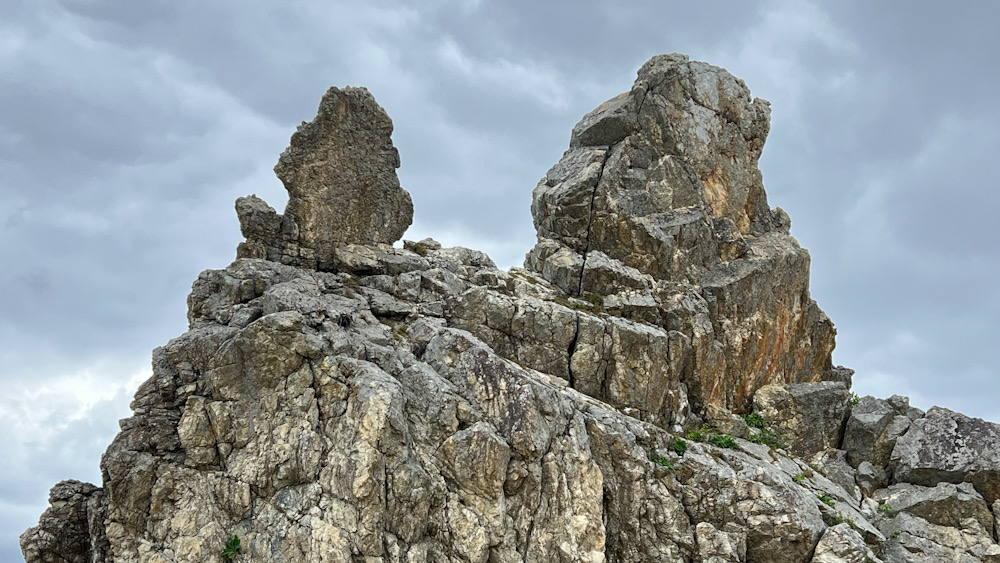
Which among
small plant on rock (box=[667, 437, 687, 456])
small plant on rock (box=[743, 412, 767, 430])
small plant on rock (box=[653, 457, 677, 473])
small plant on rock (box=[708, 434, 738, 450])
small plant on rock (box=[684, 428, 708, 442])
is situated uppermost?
small plant on rock (box=[743, 412, 767, 430])

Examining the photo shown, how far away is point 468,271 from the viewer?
1572 inches

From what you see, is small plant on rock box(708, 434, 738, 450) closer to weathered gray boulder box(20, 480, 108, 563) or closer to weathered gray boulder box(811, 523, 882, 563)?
weathered gray boulder box(811, 523, 882, 563)

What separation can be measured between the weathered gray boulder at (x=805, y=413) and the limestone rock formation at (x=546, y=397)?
5.6 inches

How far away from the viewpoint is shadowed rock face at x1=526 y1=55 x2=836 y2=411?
134 ft

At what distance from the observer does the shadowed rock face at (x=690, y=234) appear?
41.0 meters

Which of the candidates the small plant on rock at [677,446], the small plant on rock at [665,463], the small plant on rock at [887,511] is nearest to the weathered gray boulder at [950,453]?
the small plant on rock at [887,511]

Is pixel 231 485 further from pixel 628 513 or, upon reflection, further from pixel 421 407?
pixel 628 513

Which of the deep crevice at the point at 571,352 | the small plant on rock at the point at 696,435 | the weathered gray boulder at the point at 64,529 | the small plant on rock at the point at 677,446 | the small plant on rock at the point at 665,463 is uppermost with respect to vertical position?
the deep crevice at the point at 571,352

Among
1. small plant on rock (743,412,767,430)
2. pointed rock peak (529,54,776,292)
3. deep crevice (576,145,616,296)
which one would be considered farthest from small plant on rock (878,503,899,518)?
deep crevice (576,145,616,296)

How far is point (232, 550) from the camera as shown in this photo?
25.1 metres

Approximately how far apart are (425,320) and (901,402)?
1162 inches

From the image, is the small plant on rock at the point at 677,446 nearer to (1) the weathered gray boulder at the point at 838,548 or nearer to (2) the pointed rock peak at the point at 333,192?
(1) the weathered gray boulder at the point at 838,548

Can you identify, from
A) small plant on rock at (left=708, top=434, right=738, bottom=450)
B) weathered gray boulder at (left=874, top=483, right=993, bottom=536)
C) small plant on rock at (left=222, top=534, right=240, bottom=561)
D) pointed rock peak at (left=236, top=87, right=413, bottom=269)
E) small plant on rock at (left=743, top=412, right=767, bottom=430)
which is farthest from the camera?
small plant on rock at (left=743, top=412, right=767, bottom=430)

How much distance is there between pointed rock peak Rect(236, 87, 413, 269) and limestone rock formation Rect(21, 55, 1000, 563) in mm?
115
